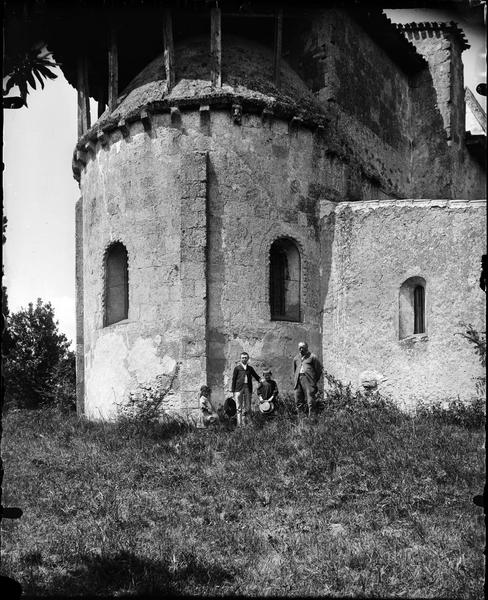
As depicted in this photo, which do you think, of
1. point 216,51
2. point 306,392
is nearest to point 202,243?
point 306,392

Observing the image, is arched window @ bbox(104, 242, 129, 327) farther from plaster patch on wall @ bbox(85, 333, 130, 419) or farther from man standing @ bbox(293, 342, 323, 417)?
man standing @ bbox(293, 342, 323, 417)

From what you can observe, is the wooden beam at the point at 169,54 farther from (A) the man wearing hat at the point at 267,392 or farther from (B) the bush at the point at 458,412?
(B) the bush at the point at 458,412

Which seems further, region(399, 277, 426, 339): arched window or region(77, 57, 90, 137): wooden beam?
region(77, 57, 90, 137): wooden beam

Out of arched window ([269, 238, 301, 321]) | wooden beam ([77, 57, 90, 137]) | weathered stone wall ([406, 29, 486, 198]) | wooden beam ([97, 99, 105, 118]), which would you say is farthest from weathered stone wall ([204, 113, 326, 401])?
weathered stone wall ([406, 29, 486, 198])

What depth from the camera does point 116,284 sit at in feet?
62.4

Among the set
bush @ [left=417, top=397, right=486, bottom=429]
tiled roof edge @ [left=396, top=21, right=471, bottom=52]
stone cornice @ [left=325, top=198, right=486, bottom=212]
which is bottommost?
bush @ [left=417, top=397, right=486, bottom=429]

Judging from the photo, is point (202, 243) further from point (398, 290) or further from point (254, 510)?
point (254, 510)

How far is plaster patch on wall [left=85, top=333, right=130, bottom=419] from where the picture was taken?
18.0m

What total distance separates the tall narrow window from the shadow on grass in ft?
30.0

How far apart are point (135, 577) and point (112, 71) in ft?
44.1

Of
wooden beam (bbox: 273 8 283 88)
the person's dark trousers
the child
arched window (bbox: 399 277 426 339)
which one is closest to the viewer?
the person's dark trousers

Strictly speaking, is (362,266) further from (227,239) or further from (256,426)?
(256,426)

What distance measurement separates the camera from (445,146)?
23188 millimetres

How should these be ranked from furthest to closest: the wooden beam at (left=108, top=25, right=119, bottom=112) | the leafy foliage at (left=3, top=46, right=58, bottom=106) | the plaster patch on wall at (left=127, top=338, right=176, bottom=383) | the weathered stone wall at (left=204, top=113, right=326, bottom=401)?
the wooden beam at (left=108, top=25, right=119, bottom=112) < the weathered stone wall at (left=204, top=113, right=326, bottom=401) < the plaster patch on wall at (left=127, top=338, right=176, bottom=383) < the leafy foliage at (left=3, top=46, right=58, bottom=106)
